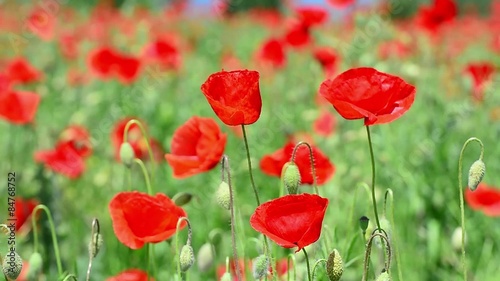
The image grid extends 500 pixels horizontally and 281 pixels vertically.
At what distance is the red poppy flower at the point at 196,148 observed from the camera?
4.75ft

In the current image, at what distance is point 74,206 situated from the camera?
2770 millimetres

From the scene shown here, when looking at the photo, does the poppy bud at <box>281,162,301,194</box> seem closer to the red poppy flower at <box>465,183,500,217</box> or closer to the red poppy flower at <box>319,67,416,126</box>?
the red poppy flower at <box>319,67,416,126</box>

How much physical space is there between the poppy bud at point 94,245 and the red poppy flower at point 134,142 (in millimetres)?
1065

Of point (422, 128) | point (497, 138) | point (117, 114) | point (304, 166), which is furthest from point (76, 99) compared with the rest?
point (304, 166)

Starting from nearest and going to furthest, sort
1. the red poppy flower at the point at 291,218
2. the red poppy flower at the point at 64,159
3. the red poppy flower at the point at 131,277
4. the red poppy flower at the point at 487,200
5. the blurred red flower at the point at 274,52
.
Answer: the red poppy flower at the point at 291,218 < the red poppy flower at the point at 131,277 < the red poppy flower at the point at 487,200 < the red poppy flower at the point at 64,159 < the blurred red flower at the point at 274,52

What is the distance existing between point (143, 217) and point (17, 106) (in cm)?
110

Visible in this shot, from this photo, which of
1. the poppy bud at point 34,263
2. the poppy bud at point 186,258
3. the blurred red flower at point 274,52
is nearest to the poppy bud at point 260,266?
the poppy bud at point 186,258

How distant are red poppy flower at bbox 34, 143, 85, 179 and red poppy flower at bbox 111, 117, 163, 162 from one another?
139 mm

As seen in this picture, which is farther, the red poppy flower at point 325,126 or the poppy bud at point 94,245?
the red poppy flower at point 325,126

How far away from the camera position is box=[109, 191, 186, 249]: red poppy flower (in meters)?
1.35

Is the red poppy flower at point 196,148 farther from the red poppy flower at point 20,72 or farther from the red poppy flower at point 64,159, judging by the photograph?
the red poppy flower at point 20,72

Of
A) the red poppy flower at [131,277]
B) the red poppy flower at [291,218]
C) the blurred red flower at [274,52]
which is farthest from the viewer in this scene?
the blurred red flower at [274,52]

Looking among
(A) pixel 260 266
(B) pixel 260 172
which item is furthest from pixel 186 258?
(B) pixel 260 172

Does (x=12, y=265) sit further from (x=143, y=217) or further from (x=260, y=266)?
(x=260, y=266)
